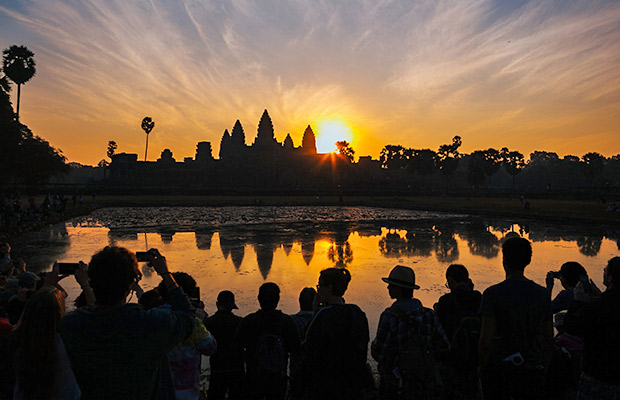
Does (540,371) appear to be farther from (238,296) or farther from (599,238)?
(599,238)

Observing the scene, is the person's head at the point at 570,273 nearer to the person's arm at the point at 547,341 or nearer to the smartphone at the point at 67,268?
the person's arm at the point at 547,341

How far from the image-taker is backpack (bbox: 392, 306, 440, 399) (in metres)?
2.93

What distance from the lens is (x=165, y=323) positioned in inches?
79.7

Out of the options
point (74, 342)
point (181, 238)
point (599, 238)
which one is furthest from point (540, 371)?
point (599, 238)

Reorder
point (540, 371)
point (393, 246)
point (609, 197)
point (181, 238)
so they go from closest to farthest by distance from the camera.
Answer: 1. point (540, 371)
2. point (393, 246)
3. point (181, 238)
4. point (609, 197)

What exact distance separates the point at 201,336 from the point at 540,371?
106 inches

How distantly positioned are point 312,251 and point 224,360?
12.6m

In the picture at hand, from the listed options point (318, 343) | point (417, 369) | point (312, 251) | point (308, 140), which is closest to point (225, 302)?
point (318, 343)

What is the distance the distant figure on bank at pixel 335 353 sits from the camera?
2848 millimetres

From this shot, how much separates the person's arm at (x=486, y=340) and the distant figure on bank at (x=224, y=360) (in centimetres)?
208

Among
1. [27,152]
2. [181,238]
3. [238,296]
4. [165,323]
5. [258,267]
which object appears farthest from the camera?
[27,152]

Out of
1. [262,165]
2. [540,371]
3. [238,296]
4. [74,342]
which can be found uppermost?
[262,165]

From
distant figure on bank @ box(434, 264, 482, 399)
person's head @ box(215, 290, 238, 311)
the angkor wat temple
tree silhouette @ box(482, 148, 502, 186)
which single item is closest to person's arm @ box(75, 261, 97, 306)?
person's head @ box(215, 290, 238, 311)

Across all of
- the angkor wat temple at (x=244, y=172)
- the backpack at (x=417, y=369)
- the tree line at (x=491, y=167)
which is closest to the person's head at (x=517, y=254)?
the backpack at (x=417, y=369)
